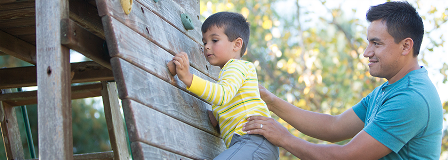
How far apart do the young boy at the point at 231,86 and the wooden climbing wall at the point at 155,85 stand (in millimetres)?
95

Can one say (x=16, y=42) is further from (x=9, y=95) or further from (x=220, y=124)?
(x=220, y=124)

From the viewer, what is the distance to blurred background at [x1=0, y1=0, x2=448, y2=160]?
6.31 meters

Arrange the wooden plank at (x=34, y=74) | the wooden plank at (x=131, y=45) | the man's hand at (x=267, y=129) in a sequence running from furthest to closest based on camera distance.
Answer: the wooden plank at (x=34, y=74) → the man's hand at (x=267, y=129) → the wooden plank at (x=131, y=45)

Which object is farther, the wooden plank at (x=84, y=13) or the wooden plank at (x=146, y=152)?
the wooden plank at (x=84, y=13)

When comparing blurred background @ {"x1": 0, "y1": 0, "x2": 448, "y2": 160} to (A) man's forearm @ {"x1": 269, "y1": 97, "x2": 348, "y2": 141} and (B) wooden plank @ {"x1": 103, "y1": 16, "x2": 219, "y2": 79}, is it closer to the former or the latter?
(A) man's forearm @ {"x1": 269, "y1": 97, "x2": 348, "y2": 141}

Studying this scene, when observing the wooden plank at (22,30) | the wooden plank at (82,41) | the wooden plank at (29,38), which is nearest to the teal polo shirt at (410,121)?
the wooden plank at (82,41)

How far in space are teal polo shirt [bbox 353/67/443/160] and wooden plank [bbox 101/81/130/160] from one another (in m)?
2.10

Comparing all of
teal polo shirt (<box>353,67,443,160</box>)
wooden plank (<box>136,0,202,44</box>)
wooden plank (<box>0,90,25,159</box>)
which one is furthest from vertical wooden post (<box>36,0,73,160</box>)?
wooden plank (<box>0,90,25,159</box>)

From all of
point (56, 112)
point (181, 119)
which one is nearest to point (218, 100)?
point (181, 119)

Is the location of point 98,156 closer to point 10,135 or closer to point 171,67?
point 10,135

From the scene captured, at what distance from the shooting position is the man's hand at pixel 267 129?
2.10 metres

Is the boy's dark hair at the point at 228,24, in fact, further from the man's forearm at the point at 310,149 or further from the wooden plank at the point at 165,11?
the man's forearm at the point at 310,149

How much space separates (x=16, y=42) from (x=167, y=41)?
1452 millimetres

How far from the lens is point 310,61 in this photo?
6.91 metres
